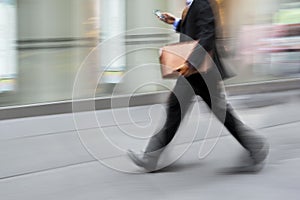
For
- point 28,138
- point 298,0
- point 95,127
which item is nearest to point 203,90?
point 95,127

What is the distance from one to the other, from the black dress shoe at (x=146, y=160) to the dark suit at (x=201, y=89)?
0.05m

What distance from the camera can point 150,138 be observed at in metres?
5.36

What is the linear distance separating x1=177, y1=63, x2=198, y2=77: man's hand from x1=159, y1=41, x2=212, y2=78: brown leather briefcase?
0.07 ft

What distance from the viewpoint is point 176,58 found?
5086 millimetres

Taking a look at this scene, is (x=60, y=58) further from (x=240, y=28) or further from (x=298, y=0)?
(x=298, y=0)

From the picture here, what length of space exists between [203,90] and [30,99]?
3.94 meters

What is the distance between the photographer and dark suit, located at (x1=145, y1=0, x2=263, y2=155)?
16.9ft

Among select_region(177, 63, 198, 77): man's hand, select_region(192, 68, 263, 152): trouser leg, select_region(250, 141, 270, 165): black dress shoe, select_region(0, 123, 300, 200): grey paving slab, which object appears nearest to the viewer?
select_region(0, 123, 300, 200): grey paving slab

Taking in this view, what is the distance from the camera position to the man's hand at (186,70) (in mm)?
5086

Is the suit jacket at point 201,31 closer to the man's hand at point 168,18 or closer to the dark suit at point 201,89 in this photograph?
the dark suit at point 201,89

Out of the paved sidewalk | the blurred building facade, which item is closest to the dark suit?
the paved sidewalk

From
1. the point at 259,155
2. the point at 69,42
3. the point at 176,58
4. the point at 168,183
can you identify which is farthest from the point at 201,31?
the point at 69,42

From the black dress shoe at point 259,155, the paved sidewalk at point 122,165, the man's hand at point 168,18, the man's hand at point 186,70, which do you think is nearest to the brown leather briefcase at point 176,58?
the man's hand at point 186,70

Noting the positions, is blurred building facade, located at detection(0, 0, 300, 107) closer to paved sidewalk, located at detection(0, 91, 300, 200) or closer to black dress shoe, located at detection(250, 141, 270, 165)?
paved sidewalk, located at detection(0, 91, 300, 200)
